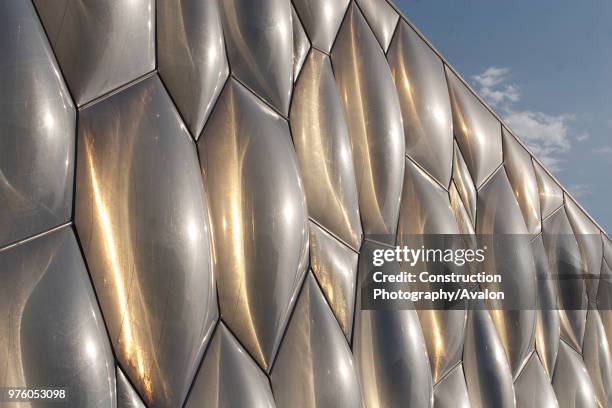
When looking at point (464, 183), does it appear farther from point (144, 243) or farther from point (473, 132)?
point (144, 243)

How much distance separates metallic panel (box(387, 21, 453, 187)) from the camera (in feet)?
18.5

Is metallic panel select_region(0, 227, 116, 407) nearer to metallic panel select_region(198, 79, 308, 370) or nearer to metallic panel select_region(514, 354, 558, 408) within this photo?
metallic panel select_region(198, 79, 308, 370)

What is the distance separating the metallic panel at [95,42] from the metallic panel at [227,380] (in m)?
1.41

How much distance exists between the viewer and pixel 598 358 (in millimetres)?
7973

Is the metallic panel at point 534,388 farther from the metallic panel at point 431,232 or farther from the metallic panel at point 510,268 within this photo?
the metallic panel at point 431,232

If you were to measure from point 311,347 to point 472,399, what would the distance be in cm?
237

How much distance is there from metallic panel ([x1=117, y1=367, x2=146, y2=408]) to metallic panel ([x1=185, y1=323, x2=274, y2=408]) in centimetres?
26

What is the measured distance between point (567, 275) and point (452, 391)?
3276 mm

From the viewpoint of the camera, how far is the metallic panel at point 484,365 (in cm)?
552

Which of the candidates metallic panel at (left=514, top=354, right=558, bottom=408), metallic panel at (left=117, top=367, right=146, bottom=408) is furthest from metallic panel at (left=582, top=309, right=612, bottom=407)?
metallic panel at (left=117, top=367, right=146, bottom=408)

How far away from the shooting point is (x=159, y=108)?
3.44 meters

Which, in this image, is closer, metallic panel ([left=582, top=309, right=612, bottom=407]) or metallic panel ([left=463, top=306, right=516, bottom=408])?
metallic panel ([left=463, top=306, right=516, bottom=408])

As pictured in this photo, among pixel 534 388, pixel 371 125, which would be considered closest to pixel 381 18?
pixel 371 125

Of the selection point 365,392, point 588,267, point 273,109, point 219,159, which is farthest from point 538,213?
point 219,159
